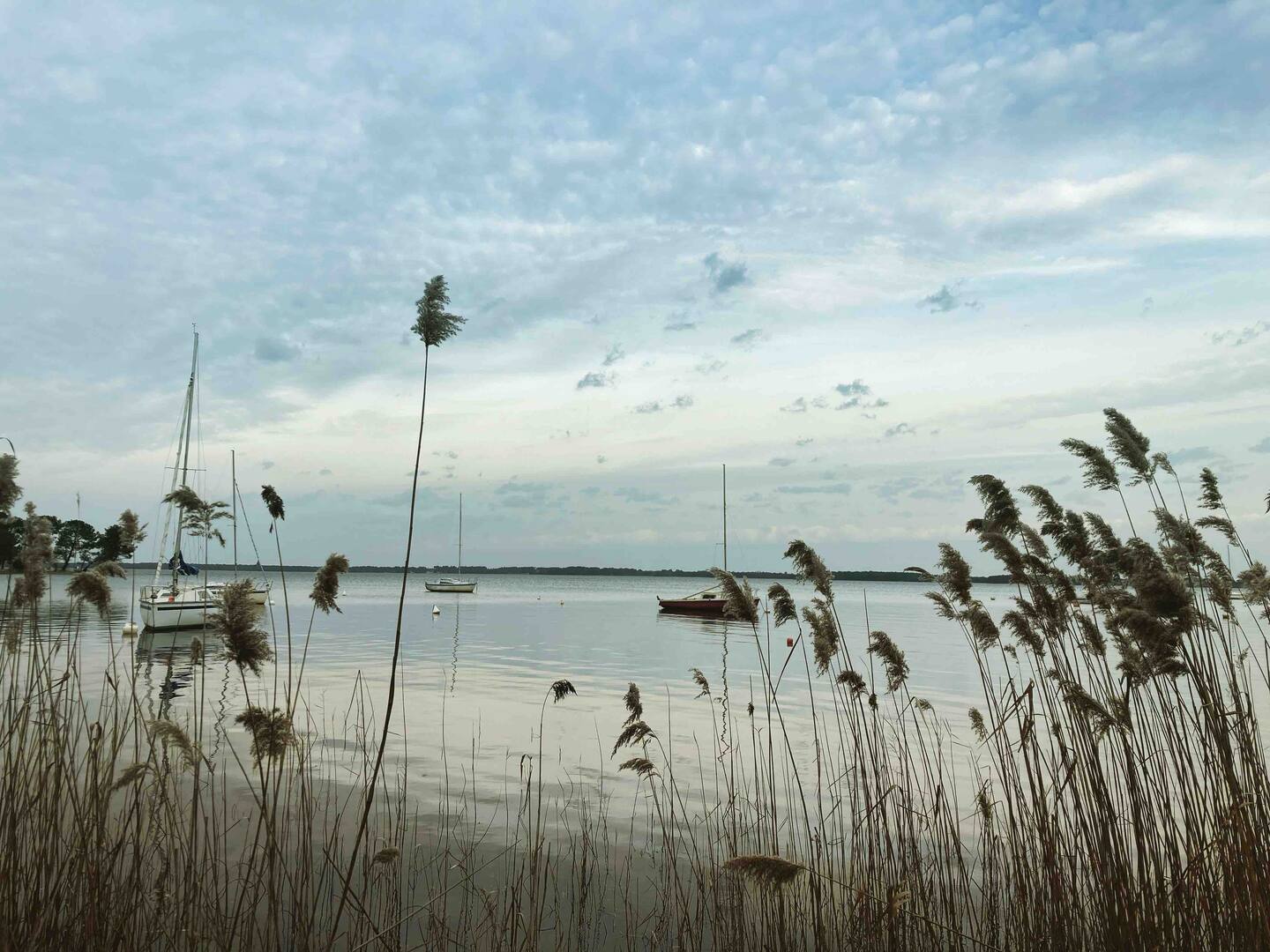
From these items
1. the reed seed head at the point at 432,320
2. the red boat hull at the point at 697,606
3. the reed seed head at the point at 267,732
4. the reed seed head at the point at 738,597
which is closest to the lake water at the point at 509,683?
the reed seed head at the point at 267,732

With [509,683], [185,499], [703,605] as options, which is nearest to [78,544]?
[185,499]

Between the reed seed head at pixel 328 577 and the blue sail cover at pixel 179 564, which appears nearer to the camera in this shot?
the reed seed head at pixel 328 577

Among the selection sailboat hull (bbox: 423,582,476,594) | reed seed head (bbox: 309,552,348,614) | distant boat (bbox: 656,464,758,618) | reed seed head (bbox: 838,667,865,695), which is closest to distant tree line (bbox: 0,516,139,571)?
reed seed head (bbox: 309,552,348,614)

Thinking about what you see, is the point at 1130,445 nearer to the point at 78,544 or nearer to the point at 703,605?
the point at 78,544

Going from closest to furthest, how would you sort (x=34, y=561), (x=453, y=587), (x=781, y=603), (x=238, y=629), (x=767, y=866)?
1. (x=767, y=866)
2. (x=238, y=629)
3. (x=34, y=561)
4. (x=781, y=603)
5. (x=453, y=587)

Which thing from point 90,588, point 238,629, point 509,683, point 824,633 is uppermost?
point 90,588

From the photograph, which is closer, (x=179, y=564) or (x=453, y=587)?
(x=179, y=564)

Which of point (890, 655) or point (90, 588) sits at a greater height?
point (90, 588)

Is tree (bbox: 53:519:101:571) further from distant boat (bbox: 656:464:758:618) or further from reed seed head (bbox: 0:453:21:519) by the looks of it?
distant boat (bbox: 656:464:758:618)

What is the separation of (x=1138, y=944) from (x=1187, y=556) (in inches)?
107

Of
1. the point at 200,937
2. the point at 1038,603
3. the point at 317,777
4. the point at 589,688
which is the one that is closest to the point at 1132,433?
the point at 1038,603

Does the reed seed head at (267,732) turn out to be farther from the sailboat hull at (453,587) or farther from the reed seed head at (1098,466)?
the sailboat hull at (453,587)

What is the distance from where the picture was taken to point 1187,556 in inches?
216

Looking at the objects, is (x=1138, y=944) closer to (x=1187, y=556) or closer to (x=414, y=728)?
(x=1187, y=556)
